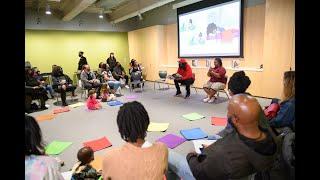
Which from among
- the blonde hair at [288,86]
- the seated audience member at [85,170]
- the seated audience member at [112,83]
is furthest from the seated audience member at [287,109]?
the seated audience member at [112,83]

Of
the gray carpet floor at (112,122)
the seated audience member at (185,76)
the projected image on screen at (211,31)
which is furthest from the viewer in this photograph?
the projected image on screen at (211,31)

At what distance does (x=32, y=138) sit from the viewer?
1.29 m

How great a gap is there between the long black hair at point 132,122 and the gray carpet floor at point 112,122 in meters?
1.73

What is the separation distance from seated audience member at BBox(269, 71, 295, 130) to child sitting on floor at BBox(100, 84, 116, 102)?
464cm

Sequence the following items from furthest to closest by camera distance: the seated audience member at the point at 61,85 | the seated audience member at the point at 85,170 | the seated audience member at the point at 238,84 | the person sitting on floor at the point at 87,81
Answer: the person sitting on floor at the point at 87,81, the seated audience member at the point at 61,85, the seated audience member at the point at 238,84, the seated audience member at the point at 85,170

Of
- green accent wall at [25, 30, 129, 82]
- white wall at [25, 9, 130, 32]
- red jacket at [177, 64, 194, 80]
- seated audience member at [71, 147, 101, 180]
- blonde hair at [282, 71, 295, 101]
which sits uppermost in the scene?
white wall at [25, 9, 130, 32]

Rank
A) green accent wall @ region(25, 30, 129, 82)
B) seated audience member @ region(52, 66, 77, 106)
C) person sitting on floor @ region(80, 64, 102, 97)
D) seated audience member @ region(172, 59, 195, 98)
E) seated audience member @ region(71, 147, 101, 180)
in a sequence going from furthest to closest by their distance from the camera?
green accent wall @ region(25, 30, 129, 82) < person sitting on floor @ region(80, 64, 102, 97) < seated audience member @ region(172, 59, 195, 98) < seated audience member @ region(52, 66, 77, 106) < seated audience member @ region(71, 147, 101, 180)

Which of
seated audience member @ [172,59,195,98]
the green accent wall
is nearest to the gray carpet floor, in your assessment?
seated audience member @ [172,59,195,98]

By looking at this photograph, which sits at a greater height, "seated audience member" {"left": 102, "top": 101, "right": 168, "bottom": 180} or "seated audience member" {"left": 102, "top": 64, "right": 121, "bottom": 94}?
"seated audience member" {"left": 102, "top": 64, "right": 121, "bottom": 94}

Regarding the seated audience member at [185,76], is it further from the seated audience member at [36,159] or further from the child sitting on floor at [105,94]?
the seated audience member at [36,159]

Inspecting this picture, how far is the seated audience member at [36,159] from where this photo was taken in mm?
1216

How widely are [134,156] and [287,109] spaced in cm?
170

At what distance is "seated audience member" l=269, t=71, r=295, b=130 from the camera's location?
2.23m

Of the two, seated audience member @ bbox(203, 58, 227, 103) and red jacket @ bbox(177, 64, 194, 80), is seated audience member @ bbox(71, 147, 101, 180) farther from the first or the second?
red jacket @ bbox(177, 64, 194, 80)
